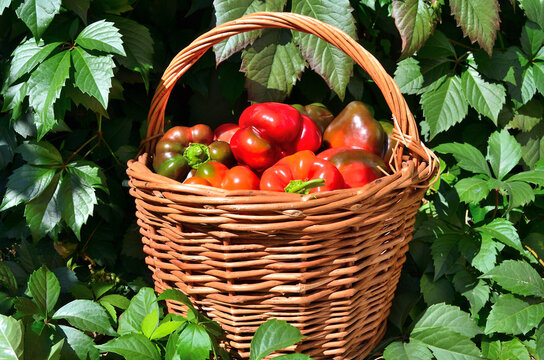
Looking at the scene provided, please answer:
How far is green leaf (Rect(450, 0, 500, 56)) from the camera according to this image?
5.52 ft

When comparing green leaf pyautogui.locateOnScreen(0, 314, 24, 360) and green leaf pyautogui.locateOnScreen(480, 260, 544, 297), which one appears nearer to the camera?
green leaf pyautogui.locateOnScreen(0, 314, 24, 360)

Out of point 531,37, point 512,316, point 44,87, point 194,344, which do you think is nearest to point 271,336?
point 194,344

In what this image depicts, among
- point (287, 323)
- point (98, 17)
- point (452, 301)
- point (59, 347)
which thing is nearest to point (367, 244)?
point (287, 323)

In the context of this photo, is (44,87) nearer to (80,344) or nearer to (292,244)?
(80,344)

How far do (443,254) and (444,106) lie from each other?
1.67 ft

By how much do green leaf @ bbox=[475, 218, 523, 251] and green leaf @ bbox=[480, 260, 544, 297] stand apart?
6cm

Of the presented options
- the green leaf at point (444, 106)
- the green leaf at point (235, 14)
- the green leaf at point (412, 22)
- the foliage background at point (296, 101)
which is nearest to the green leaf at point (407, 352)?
the foliage background at point (296, 101)

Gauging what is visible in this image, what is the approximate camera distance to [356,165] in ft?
4.76

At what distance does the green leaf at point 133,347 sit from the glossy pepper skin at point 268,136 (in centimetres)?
55

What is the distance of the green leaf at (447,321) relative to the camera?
1.56m

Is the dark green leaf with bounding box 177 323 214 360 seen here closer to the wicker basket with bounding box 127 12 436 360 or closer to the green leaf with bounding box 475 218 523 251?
the wicker basket with bounding box 127 12 436 360

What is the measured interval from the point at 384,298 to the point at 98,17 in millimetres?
1187

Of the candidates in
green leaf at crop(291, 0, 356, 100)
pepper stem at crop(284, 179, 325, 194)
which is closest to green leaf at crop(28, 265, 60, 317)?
pepper stem at crop(284, 179, 325, 194)

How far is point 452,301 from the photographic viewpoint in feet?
5.59
